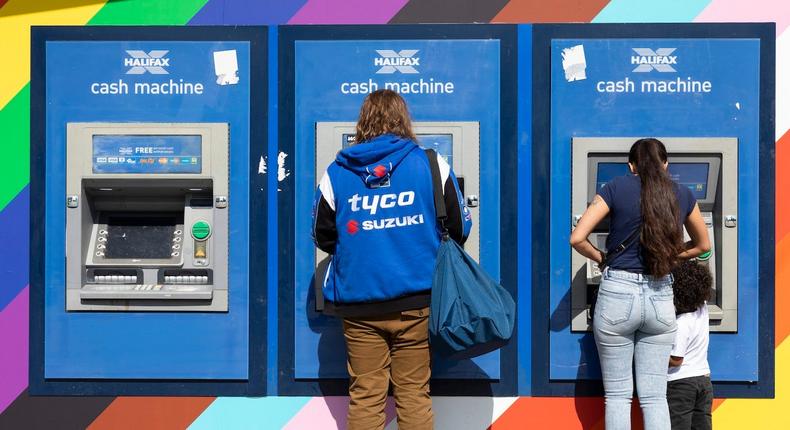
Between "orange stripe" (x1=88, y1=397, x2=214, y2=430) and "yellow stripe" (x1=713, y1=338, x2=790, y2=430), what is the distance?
2.56 m

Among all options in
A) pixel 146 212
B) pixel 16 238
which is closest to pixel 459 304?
pixel 146 212

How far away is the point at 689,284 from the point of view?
143 inches

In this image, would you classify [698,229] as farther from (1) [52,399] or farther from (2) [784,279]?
(1) [52,399]

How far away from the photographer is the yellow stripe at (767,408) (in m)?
4.07

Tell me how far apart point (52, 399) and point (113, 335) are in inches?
18.8

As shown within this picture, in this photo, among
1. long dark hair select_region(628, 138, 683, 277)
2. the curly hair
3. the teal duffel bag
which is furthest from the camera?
the curly hair

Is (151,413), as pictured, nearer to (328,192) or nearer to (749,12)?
(328,192)

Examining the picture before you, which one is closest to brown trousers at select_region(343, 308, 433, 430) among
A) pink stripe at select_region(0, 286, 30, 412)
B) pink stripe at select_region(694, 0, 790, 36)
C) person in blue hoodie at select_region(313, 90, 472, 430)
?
person in blue hoodie at select_region(313, 90, 472, 430)

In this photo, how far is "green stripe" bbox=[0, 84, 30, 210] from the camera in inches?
163

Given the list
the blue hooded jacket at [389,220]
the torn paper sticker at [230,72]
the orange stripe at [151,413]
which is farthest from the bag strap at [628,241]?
the orange stripe at [151,413]

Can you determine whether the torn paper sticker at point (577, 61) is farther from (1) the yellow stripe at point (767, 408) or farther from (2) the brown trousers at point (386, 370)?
(1) the yellow stripe at point (767, 408)

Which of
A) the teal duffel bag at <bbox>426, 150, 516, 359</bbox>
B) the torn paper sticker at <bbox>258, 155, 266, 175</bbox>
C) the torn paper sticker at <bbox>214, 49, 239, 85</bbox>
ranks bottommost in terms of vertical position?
the teal duffel bag at <bbox>426, 150, 516, 359</bbox>

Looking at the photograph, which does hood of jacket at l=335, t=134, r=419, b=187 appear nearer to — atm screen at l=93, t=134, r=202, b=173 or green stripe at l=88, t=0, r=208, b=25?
atm screen at l=93, t=134, r=202, b=173

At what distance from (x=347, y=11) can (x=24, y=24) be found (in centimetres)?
162
